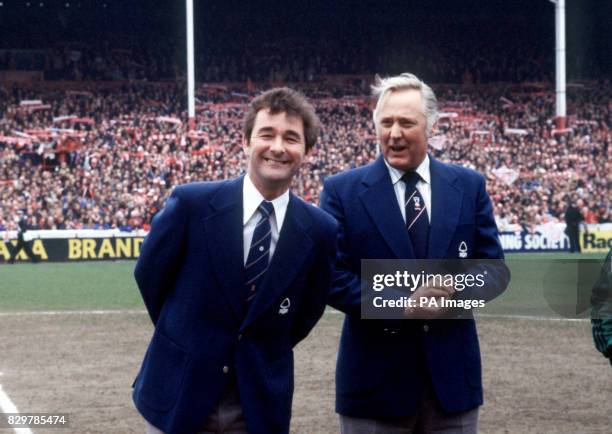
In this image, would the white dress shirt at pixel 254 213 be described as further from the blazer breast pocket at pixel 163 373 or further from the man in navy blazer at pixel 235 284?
the blazer breast pocket at pixel 163 373

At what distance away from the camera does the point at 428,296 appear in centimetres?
402

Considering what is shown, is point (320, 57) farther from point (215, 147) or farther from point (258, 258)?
point (258, 258)

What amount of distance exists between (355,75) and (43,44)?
14.2 metres

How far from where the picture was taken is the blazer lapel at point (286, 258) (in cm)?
373

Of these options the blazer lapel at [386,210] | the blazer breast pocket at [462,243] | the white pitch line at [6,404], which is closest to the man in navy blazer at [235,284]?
the blazer lapel at [386,210]

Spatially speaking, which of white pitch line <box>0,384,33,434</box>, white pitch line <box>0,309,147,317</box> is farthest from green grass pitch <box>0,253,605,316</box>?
white pitch line <box>0,384,33,434</box>

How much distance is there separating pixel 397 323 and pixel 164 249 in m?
0.99

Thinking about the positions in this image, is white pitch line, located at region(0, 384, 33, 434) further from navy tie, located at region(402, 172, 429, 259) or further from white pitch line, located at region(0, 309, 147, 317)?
white pitch line, located at region(0, 309, 147, 317)

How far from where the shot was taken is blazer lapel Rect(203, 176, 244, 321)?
3703 millimetres

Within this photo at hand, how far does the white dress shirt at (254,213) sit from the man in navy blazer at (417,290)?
17.8 inches

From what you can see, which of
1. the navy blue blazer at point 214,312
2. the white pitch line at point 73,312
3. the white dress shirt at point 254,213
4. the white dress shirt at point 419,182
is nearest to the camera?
the navy blue blazer at point 214,312

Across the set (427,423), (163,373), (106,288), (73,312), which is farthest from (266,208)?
(106,288)

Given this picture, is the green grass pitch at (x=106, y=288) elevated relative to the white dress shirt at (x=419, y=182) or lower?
lower

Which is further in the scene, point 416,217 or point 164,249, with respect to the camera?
point 416,217
